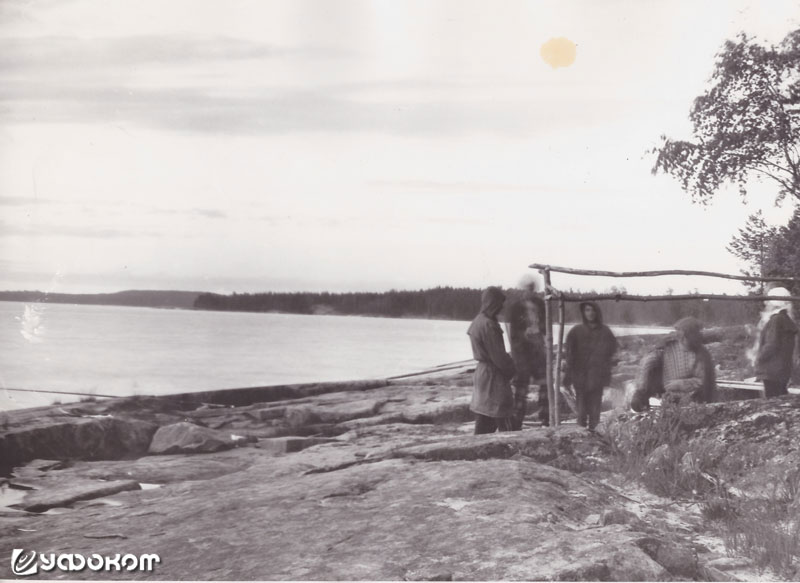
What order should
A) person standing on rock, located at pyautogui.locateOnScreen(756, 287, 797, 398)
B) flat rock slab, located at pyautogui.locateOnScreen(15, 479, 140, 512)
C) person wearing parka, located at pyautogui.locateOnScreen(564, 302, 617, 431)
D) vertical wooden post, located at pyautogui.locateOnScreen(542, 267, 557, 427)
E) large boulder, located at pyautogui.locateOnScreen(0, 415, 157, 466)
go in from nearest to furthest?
flat rock slab, located at pyautogui.locateOnScreen(15, 479, 140, 512) < person standing on rock, located at pyautogui.locateOnScreen(756, 287, 797, 398) < large boulder, located at pyautogui.locateOnScreen(0, 415, 157, 466) < vertical wooden post, located at pyautogui.locateOnScreen(542, 267, 557, 427) < person wearing parka, located at pyautogui.locateOnScreen(564, 302, 617, 431)

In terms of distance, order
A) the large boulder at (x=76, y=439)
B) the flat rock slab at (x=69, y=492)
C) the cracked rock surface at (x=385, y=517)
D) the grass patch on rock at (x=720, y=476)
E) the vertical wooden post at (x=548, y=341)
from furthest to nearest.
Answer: the vertical wooden post at (x=548, y=341) < the large boulder at (x=76, y=439) < the flat rock slab at (x=69, y=492) < the grass patch on rock at (x=720, y=476) < the cracked rock surface at (x=385, y=517)

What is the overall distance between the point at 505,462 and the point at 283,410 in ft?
12.3

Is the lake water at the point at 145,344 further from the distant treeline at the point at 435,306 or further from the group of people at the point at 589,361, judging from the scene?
the group of people at the point at 589,361

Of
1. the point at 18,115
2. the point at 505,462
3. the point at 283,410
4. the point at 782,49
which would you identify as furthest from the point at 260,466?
the point at 782,49

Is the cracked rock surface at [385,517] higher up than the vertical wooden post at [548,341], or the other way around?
the vertical wooden post at [548,341]

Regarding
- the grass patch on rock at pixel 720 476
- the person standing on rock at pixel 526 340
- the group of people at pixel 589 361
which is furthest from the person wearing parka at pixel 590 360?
the grass patch on rock at pixel 720 476

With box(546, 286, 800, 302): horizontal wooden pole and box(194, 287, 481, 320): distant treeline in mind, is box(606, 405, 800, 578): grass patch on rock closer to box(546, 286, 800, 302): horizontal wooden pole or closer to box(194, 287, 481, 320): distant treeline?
box(546, 286, 800, 302): horizontal wooden pole

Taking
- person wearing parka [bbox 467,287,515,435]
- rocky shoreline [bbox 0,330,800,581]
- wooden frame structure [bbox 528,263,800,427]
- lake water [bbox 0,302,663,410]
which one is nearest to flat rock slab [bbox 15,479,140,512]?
rocky shoreline [bbox 0,330,800,581]

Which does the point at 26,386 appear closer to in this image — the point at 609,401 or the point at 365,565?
the point at 365,565

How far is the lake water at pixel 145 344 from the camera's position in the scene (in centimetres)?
599

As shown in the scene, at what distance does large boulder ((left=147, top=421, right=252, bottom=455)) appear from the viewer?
20.7 ft

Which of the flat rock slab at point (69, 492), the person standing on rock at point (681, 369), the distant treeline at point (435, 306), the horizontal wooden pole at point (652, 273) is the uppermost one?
the horizontal wooden pole at point (652, 273)

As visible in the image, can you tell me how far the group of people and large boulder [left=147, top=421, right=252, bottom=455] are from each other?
2.19 meters

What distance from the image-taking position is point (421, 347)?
815cm
